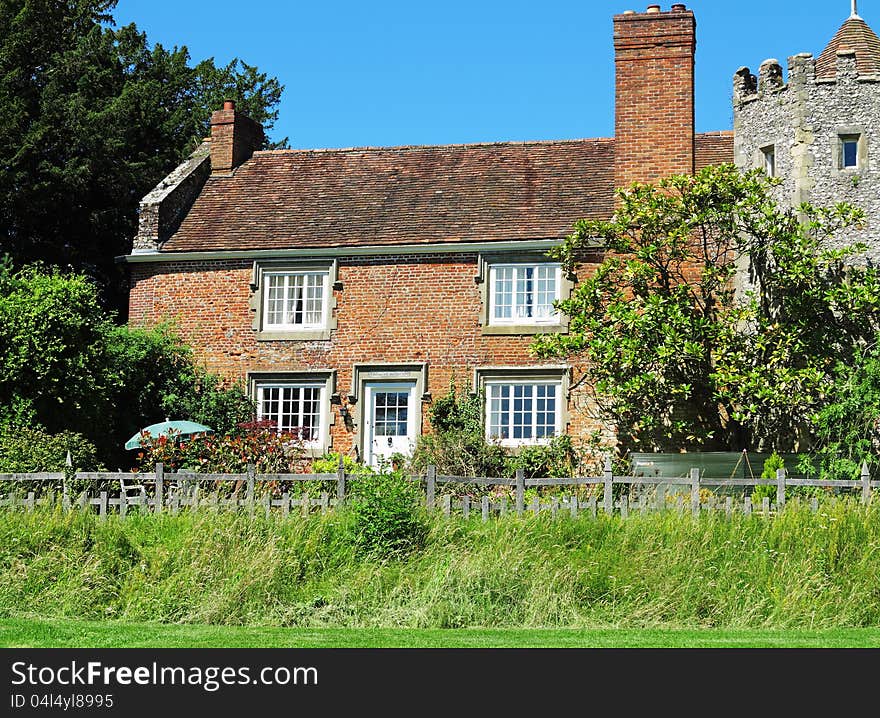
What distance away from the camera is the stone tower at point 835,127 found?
2267 cm

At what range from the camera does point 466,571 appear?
46.0 ft

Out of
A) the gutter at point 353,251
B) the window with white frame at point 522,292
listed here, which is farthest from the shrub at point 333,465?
the gutter at point 353,251

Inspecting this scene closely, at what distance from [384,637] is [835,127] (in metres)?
15.1

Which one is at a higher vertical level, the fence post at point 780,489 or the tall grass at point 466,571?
the fence post at point 780,489

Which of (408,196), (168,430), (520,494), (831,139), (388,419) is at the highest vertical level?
(831,139)

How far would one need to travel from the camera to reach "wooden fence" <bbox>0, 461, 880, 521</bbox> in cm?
1580

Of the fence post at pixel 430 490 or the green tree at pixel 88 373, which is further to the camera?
the green tree at pixel 88 373

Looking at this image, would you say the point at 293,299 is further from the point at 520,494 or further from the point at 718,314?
the point at 520,494

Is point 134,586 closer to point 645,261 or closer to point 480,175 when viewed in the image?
point 645,261

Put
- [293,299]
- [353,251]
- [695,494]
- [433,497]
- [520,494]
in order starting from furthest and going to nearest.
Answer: [293,299] → [353,251] → [433,497] → [520,494] → [695,494]

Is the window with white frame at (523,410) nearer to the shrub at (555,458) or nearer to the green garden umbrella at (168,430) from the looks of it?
the shrub at (555,458)

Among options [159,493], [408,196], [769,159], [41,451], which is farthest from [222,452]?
[769,159]

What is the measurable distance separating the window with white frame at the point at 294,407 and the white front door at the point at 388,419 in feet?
3.35

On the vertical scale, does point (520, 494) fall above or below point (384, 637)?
above
